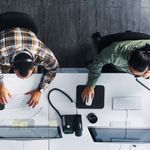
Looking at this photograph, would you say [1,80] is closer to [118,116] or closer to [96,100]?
[96,100]

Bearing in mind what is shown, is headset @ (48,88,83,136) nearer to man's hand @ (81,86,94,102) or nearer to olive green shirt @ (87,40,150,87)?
man's hand @ (81,86,94,102)

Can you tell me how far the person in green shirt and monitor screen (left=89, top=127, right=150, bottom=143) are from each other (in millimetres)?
246

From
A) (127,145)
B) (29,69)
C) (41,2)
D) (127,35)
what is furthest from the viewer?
(41,2)

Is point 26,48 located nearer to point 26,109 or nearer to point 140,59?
point 26,109

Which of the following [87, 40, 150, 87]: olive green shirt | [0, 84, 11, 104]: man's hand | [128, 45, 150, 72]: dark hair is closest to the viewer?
[128, 45, 150, 72]: dark hair

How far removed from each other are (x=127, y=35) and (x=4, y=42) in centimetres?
80

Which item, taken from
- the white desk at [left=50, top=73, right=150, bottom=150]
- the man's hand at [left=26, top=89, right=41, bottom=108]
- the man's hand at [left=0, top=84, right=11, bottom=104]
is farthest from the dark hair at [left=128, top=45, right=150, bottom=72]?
the man's hand at [left=0, top=84, right=11, bottom=104]

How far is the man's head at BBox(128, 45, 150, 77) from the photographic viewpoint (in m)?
1.69

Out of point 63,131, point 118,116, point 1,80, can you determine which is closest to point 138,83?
point 118,116

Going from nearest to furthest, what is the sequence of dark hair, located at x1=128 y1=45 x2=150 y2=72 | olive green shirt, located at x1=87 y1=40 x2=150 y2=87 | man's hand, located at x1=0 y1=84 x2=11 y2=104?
dark hair, located at x1=128 y1=45 x2=150 y2=72, olive green shirt, located at x1=87 y1=40 x2=150 y2=87, man's hand, located at x1=0 y1=84 x2=11 y2=104

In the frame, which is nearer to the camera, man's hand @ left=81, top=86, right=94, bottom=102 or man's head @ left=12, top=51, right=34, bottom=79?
man's head @ left=12, top=51, right=34, bottom=79

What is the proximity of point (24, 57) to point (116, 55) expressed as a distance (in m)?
0.57

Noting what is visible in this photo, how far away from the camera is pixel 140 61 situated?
1688 millimetres

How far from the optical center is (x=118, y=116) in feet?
7.04
